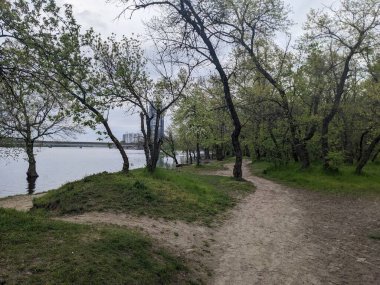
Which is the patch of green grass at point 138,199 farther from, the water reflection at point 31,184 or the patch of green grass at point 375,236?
the water reflection at point 31,184

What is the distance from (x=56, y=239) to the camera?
7461mm

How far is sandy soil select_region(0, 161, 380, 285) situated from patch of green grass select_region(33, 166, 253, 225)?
730 mm

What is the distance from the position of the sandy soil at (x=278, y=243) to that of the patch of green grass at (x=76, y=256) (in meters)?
0.97

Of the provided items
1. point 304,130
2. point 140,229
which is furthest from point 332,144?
point 140,229

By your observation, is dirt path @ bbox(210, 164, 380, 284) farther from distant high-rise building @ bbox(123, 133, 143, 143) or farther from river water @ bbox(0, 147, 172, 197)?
distant high-rise building @ bbox(123, 133, 143, 143)

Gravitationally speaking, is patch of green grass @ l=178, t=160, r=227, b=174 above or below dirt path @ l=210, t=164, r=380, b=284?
above

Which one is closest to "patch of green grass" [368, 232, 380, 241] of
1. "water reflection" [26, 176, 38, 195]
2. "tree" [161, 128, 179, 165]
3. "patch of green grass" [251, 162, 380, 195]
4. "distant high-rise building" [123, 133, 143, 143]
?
"patch of green grass" [251, 162, 380, 195]

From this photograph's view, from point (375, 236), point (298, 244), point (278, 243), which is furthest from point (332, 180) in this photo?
point (278, 243)

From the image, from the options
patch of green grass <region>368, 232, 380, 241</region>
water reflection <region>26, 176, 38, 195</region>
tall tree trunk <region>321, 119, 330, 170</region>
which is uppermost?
tall tree trunk <region>321, 119, 330, 170</region>

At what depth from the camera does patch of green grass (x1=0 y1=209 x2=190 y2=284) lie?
A: 19.7ft

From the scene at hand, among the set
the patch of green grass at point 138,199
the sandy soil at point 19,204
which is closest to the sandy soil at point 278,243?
the patch of green grass at point 138,199

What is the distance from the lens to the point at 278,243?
996 cm

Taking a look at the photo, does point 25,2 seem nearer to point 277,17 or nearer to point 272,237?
point 272,237

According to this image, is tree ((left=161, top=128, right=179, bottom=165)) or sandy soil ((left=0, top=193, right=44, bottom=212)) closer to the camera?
sandy soil ((left=0, top=193, right=44, bottom=212))
